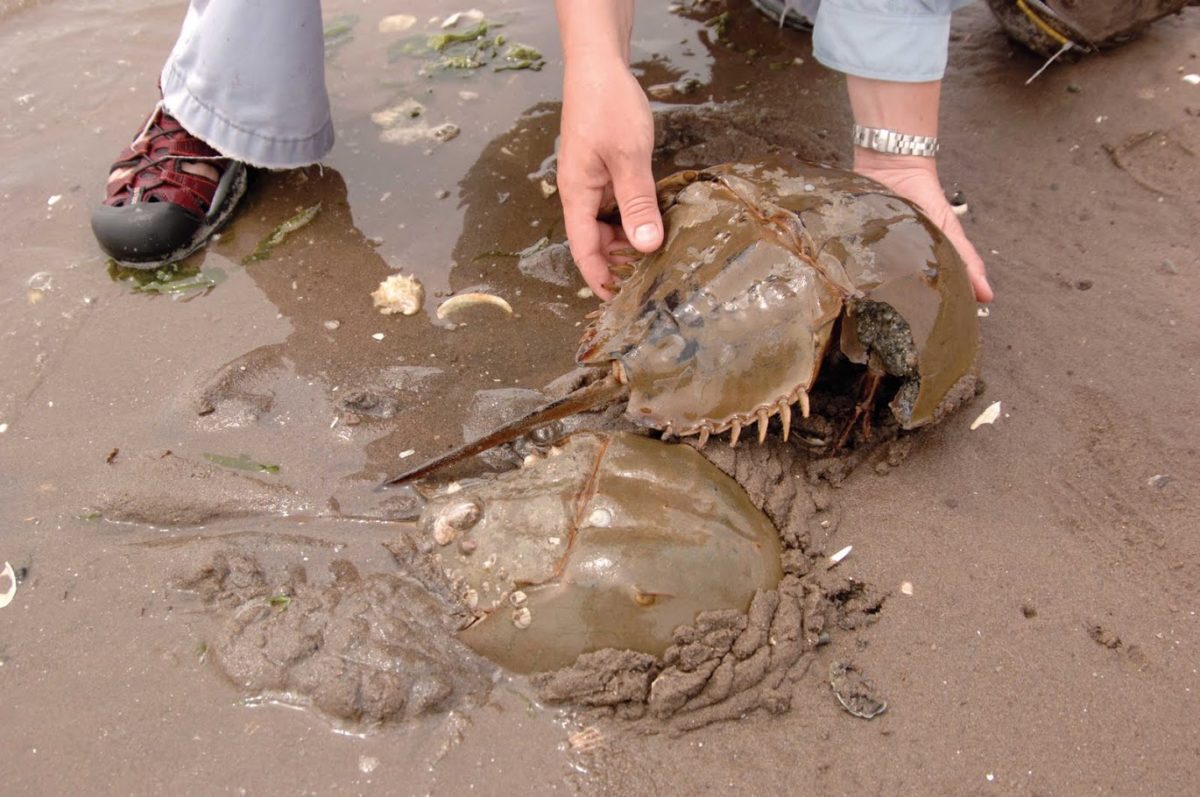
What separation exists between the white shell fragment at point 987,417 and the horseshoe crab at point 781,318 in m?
0.18

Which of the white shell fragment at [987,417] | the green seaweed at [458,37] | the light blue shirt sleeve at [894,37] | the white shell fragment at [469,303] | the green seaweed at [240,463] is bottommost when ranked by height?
the white shell fragment at [987,417]

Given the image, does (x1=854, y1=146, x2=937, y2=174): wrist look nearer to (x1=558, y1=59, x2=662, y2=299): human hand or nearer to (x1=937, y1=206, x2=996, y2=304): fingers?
(x1=937, y1=206, x2=996, y2=304): fingers

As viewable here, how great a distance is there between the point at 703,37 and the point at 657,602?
2.60 meters

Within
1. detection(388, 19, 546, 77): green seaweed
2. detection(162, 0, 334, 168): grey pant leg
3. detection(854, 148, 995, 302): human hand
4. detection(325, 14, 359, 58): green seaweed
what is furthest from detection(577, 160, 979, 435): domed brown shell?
detection(325, 14, 359, 58): green seaweed

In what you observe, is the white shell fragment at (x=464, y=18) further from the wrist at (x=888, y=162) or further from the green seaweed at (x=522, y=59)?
the wrist at (x=888, y=162)

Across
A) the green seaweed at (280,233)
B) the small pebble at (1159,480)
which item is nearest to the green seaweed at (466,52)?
the green seaweed at (280,233)

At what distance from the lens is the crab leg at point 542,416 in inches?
74.2

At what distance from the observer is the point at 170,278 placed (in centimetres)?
259

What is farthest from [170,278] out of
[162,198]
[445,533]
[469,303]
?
[445,533]

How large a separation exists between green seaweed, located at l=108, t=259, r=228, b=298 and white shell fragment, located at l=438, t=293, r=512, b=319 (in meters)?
0.72

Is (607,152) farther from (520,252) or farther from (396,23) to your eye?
(396,23)

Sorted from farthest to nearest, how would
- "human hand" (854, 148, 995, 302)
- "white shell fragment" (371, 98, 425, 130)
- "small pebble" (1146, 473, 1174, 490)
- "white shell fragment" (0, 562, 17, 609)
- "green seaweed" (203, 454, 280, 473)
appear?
"white shell fragment" (371, 98, 425, 130) < "human hand" (854, 148, 995, 302) < "green seaweed" (203, 454, 280, 473) < "small pebble" (1146, 473, 1174, 490) < "white shell fragment" (0, 562, 17, 609)

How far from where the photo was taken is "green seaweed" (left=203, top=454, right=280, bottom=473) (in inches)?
81.7

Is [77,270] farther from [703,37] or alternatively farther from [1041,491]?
[1041,491]
